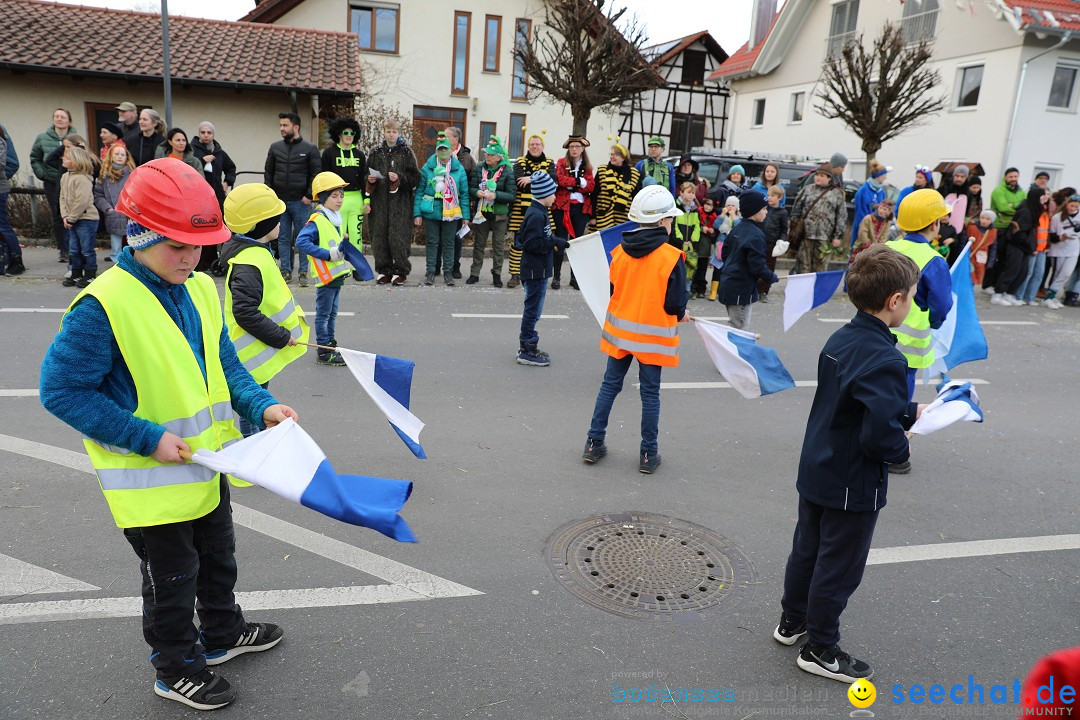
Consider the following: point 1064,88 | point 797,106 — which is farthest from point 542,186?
point 797,106

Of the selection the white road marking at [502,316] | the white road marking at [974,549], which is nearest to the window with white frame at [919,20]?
the white road marking at [502,316]

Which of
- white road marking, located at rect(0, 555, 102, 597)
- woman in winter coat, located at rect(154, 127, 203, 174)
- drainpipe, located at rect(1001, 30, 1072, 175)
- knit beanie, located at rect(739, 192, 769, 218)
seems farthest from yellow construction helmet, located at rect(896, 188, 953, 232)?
drainpipe, located at rect(1001, 30, 1072, 175)

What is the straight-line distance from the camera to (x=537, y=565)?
4.02 meters

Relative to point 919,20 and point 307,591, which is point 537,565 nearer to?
point 307,591

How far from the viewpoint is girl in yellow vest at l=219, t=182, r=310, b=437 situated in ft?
14.9

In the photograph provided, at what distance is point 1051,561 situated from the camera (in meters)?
4.39

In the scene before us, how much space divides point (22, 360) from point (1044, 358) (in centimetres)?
1109

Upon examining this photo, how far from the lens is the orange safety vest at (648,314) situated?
532 centimetres

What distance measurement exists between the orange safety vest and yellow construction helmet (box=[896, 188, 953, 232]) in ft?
5.20

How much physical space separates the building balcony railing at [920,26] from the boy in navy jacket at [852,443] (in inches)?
1037

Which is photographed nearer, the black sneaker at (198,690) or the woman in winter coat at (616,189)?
the black sneaker at (198,690)

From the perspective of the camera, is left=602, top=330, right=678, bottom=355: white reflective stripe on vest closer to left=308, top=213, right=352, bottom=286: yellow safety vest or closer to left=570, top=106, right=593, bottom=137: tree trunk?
left=308, top=213, right=352, bottom=286: yellow safety vest

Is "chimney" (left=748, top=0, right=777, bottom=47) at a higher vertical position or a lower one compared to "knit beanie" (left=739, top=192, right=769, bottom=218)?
higher

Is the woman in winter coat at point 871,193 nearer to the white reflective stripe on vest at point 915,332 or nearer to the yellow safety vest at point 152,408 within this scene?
the white reflective stripe on vest at point 915,332
